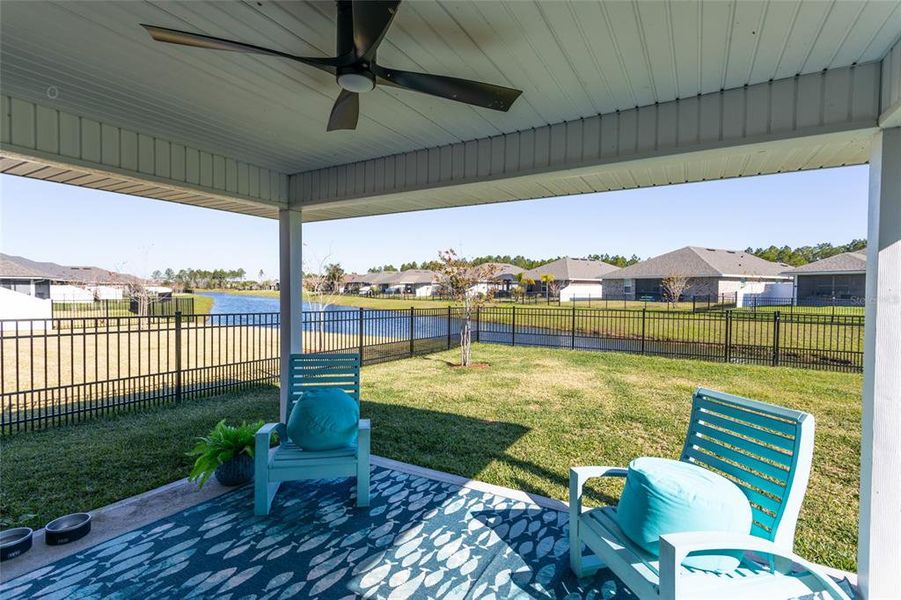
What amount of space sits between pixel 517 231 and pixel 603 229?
9.37 meters

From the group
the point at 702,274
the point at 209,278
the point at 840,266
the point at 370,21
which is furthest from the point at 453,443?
the point at 209,278

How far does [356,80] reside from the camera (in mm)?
2084

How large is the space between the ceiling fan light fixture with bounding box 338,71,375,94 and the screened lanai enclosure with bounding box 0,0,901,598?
0.05 ft

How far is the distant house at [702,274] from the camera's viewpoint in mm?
27594

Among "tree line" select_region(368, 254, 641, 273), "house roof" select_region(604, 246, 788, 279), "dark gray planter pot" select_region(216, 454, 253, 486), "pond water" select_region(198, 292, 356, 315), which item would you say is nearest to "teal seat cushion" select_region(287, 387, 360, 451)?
"dark gray planter pot" select_region(216, 454, 253, 486)

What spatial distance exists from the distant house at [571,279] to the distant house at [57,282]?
29.5 m

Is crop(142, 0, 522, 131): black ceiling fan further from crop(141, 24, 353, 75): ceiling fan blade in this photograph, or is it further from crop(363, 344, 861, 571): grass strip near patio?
crop(363, 344, 861, 571): grass strip near patio

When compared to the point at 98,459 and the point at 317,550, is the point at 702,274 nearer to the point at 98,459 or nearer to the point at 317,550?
the point at 317,550

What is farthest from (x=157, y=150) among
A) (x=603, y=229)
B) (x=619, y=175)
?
(x=603, y=229)

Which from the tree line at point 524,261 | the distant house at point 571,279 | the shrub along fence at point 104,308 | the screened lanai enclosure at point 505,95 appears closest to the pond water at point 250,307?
Result: the shrub along fence at point 104,308

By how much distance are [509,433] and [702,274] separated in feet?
91.7

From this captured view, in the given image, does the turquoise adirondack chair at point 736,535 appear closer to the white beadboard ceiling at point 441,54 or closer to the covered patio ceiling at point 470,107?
the covered patio ceiling at point 470,107

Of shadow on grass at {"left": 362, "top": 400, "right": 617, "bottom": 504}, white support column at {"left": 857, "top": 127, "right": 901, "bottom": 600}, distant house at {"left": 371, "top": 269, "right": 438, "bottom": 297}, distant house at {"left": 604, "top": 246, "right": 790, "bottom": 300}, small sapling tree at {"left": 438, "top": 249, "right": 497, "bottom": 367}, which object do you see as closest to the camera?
white support column at {"left": 857, "top": 127, "right": 901, "bottom": 600}

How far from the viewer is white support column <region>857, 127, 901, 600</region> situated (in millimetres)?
2152
